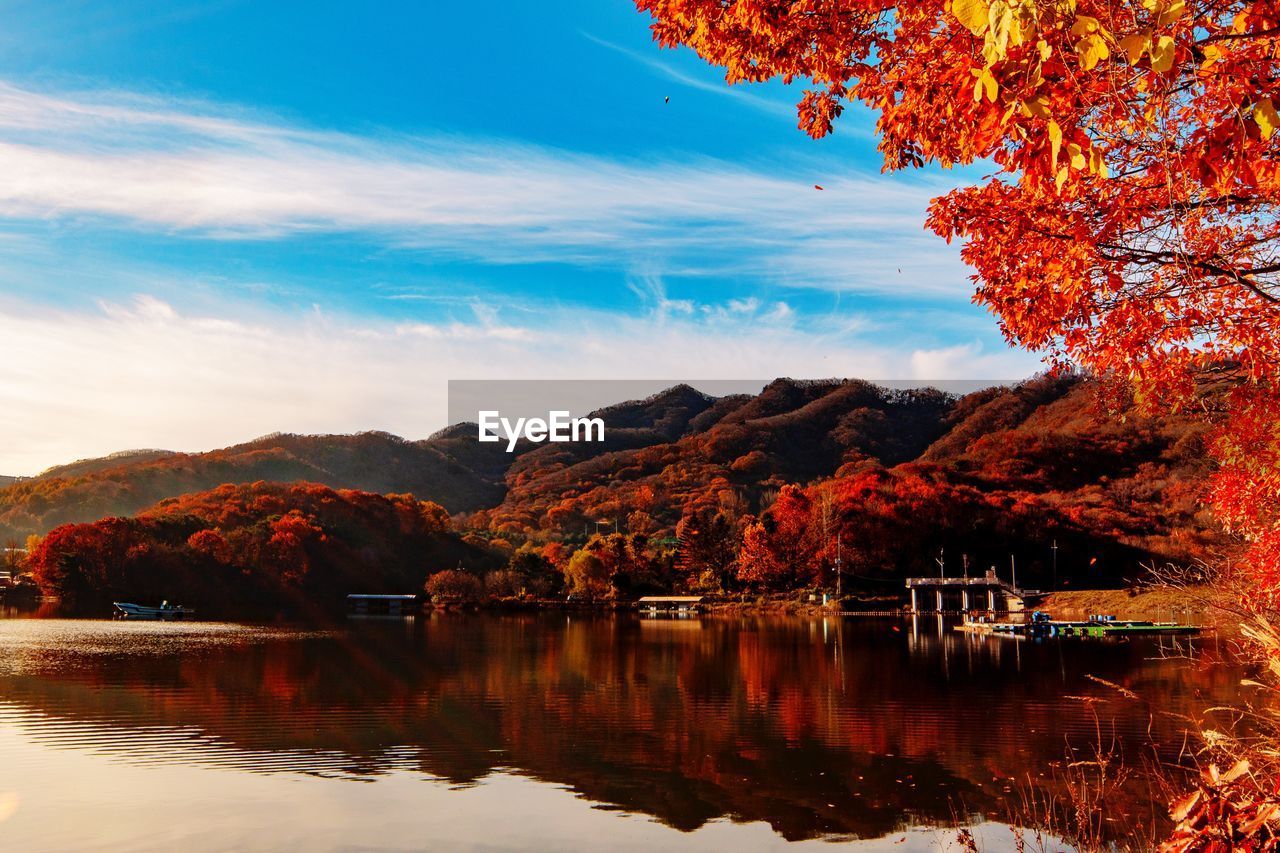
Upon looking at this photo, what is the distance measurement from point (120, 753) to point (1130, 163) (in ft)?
55.1

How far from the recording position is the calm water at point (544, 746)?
11.7 meters

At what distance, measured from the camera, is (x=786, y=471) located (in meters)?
141

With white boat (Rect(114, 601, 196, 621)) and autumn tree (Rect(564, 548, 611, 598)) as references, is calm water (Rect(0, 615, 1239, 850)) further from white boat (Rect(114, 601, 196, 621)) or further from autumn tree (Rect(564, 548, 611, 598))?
autumn tree (Rect(564, 548, 611, 598))

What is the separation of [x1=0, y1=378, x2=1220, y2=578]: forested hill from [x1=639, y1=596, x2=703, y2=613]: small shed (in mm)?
10590

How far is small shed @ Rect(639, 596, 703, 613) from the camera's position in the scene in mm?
79812

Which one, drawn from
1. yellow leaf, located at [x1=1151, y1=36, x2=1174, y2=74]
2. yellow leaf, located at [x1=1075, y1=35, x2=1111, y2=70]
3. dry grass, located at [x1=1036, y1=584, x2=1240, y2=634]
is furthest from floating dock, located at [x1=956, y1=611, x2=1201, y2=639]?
yellow leaf, located at [x1=1151, y1=36, x2=1174, y2=74]

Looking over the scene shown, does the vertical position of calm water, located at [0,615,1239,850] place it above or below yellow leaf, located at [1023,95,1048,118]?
below

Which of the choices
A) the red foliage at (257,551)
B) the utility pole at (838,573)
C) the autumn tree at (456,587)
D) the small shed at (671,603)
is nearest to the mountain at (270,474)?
the red foliage at (257,551)

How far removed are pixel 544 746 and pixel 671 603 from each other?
6717 centimetres

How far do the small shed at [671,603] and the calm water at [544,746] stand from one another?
151 feet

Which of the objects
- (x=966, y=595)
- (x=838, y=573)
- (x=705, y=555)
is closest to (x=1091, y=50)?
(x=966, y=595)

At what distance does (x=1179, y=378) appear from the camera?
903 centimetres

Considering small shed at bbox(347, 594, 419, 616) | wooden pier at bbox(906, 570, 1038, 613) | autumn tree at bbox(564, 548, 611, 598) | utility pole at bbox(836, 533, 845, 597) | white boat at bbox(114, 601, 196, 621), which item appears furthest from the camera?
autumn tree at bbox(564, 548, 611, 598)

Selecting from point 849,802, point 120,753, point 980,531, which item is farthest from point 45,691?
point 980,531
